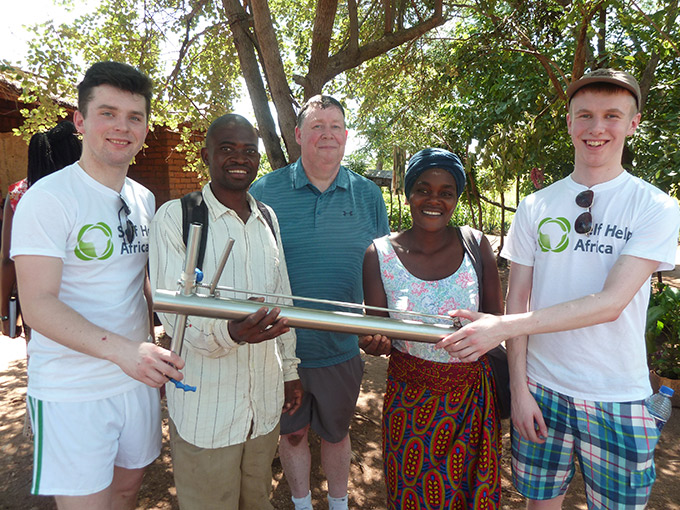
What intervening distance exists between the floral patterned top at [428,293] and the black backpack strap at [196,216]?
80cm

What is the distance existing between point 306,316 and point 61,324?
0.84m

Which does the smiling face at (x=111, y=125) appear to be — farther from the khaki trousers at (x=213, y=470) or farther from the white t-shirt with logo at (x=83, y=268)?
the khaki trousers at (x=213, y=470)

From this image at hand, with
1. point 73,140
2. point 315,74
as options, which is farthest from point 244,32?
point 73,140

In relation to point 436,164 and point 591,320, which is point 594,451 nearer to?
point 591,320

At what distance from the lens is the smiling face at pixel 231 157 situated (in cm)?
198

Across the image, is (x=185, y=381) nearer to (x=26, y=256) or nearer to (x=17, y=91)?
(x=26, y=256)

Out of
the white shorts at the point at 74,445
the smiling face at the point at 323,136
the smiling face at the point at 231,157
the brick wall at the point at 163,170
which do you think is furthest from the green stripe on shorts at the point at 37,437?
the brick wall at the point at 163,170

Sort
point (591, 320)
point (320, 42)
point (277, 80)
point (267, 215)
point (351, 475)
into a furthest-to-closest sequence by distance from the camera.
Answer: point (320, 42)
point (277, 80)
point (351, 475)
point (267, 215)
point (591, 320)

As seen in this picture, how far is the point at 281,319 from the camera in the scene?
5.07 ft

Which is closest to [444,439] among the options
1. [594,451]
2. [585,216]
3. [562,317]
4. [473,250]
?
[594,451]

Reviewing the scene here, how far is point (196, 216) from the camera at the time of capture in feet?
6.18

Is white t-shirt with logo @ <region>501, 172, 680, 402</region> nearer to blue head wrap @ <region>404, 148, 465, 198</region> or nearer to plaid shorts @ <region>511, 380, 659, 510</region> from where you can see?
plaid shorts @ <region>511, 380, 659, 510</region>

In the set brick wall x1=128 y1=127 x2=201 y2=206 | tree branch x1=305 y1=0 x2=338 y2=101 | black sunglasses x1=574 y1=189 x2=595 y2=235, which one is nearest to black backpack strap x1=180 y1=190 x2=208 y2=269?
black sunglasses x1=574 y1=189 x2=595 y2=235

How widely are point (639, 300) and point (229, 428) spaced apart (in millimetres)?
1757
